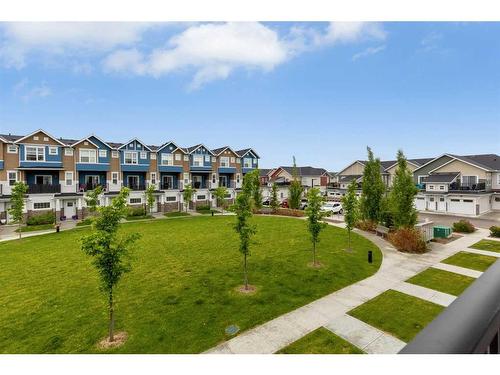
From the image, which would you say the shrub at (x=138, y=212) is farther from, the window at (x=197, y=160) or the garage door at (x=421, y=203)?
the garage door at (x=421, y=203)

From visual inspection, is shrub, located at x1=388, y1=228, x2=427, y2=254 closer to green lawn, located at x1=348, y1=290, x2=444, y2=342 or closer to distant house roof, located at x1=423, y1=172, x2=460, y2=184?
green lawn, located at x1=348, y1=290, x2=444, y2=342

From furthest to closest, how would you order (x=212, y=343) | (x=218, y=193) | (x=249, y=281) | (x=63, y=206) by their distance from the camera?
(x=218, y=193), (x=63, y=206), (x=249, y=281), (x=212, y=343)

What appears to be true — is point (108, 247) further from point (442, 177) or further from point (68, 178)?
point (442, 177)

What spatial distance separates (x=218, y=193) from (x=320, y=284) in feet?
98.2

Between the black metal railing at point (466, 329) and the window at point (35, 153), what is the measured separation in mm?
41167

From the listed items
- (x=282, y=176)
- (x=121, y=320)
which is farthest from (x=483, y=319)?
(x=282, y=176)

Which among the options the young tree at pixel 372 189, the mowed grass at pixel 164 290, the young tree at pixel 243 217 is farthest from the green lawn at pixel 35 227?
the young tree at pixel 372 189

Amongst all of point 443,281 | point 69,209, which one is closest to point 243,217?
point 443,281

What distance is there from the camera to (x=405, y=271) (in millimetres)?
14945

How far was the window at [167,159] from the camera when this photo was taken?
4228cm

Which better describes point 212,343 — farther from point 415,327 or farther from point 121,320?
point 415,327

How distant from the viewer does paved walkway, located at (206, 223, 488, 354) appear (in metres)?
8.41

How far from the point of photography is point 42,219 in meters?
30.4

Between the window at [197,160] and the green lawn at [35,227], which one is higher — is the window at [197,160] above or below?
above
